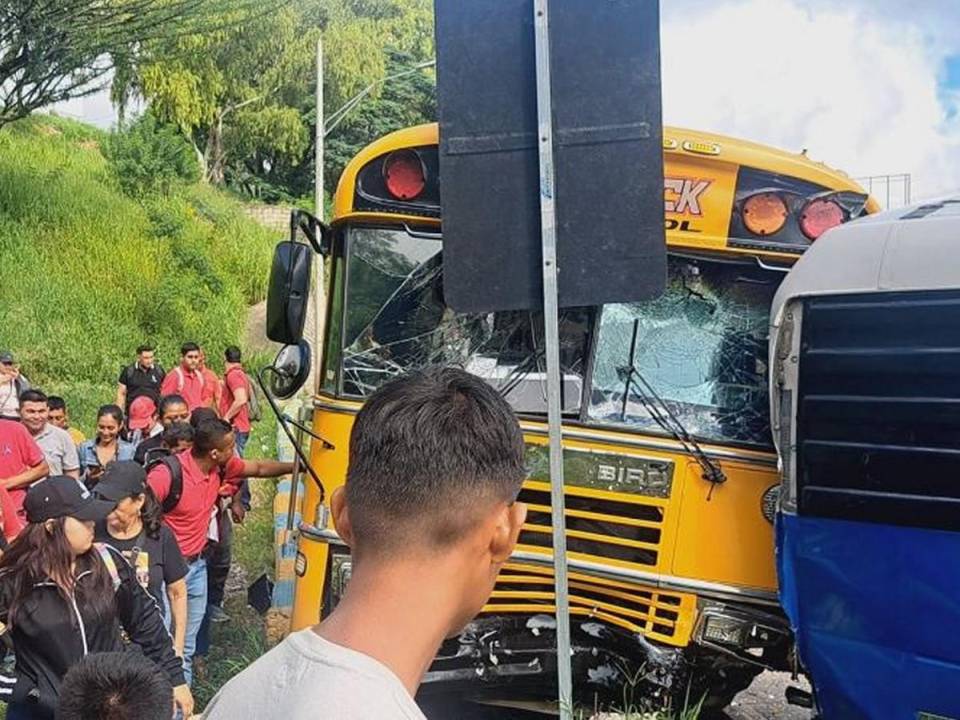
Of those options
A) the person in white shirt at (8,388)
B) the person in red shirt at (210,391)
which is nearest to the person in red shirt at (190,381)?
the person in red shirt at (210,391)

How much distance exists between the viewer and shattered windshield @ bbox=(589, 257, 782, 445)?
4312 mm

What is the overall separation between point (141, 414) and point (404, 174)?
5347 mm

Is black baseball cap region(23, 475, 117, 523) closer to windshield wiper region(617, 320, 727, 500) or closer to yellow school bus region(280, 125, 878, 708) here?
yellow school bus region(280, 125, 878, 708)

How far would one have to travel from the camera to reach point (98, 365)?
1850cm

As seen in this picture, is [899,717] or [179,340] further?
[179,340]

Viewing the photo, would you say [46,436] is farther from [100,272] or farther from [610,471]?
[100,272]

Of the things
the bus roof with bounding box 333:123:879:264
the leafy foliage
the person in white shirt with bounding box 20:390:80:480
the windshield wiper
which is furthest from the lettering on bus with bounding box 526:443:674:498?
the leafy foliage

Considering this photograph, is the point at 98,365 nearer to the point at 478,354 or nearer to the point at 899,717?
the point at 478,354

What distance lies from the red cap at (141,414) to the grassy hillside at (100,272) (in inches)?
247

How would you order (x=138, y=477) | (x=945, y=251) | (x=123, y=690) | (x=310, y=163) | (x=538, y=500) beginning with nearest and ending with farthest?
(x=123, y=690), (x=945, y=251), (x=538, y=500), (x=138, y=477), (x=310, y=163)

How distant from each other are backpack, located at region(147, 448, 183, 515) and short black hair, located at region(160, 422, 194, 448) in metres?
0.13

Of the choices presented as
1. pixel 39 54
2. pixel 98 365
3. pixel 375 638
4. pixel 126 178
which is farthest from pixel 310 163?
pixel 375 638

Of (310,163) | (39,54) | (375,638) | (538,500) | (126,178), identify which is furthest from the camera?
(310,163)

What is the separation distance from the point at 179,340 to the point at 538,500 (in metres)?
17.5
